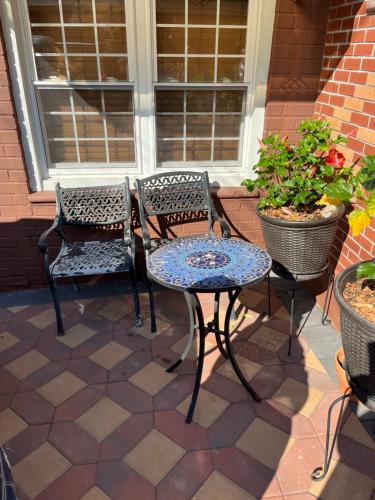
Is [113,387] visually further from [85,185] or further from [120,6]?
[120,6]

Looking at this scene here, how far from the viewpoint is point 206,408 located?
7.18ft

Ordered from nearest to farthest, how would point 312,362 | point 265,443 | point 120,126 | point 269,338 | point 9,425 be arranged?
point 265,443, point 9,425, point 312,362, point 269,338, point 120,126

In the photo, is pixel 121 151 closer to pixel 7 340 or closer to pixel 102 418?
pixel 7 340

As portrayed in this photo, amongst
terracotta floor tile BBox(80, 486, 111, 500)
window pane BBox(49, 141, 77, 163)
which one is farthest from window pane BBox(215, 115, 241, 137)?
terracotta floor tile BBox(80, 486, 111, 500)

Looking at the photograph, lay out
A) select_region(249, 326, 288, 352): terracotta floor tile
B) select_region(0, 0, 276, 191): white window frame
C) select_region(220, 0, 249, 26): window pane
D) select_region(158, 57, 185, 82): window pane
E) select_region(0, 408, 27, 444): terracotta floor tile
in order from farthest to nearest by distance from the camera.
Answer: select_region(158, 57, 185, 82): window pane
select_region(220, 0, 249, 26): window pane
select_region(0, 0, 276, 191): white window frame
select_region(249, 326, 288, 352): terracotta floor tile
select_region(0, 408, 27, 444): terracotta floor tile

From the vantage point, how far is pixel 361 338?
1577 mm

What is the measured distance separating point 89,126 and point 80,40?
2.07ft

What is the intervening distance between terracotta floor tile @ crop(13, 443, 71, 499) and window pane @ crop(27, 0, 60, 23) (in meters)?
2.86

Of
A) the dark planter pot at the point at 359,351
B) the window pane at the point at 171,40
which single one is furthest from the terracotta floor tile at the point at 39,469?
the window pane at the point at 171,40

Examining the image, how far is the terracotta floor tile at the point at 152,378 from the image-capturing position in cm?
235

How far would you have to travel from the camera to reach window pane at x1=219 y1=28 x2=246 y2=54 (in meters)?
2.98

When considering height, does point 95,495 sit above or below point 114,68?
below

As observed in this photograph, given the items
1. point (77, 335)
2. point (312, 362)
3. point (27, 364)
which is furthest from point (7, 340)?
point (312, 362)

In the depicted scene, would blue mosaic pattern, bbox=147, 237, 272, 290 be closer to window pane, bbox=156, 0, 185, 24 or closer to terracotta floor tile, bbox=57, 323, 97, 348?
terracotta floor tile, bbox=57, 323, 97, 348
